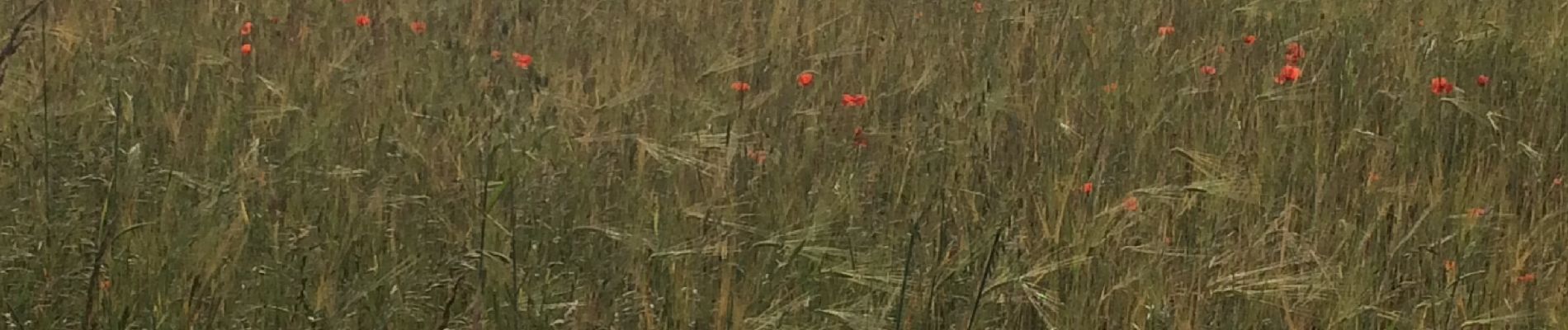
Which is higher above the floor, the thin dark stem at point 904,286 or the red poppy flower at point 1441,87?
the red poppy flower at point 1441,87

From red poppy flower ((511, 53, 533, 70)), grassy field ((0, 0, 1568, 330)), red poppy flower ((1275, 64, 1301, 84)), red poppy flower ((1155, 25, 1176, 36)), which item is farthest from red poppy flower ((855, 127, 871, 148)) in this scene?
red poppy flower ((1155, 25, 1176, 36))

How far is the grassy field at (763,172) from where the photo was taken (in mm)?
1596

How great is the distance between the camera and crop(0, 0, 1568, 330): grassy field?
1.60 meters

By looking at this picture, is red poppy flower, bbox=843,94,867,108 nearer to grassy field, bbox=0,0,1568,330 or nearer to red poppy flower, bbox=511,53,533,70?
grassy field, bbox=0,0,1568,330

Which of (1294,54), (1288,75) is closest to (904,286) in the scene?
(1288,75)

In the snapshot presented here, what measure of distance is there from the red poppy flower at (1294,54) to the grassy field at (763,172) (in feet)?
0.11

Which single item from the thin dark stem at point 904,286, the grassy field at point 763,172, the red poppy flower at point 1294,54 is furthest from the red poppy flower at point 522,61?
the red poppy flower at point 1294,54

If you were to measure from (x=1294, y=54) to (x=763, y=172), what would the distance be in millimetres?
1329

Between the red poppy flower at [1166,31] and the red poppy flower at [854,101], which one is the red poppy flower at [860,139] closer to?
the red poppy flower at [854,101]

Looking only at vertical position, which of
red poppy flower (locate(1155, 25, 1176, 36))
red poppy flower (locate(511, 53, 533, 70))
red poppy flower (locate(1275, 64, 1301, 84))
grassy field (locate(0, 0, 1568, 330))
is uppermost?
red poppy flower (locate(1155, 25, 1176, 36))

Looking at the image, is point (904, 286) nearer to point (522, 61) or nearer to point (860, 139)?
point (860, 139)

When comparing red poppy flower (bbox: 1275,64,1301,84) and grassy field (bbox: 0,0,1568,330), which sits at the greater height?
red poppy flower (bbox: 1275,64,1301,84)

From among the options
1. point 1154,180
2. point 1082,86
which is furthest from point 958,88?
point 1154,180

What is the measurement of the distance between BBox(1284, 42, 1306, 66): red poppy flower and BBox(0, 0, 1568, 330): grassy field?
0.03m
